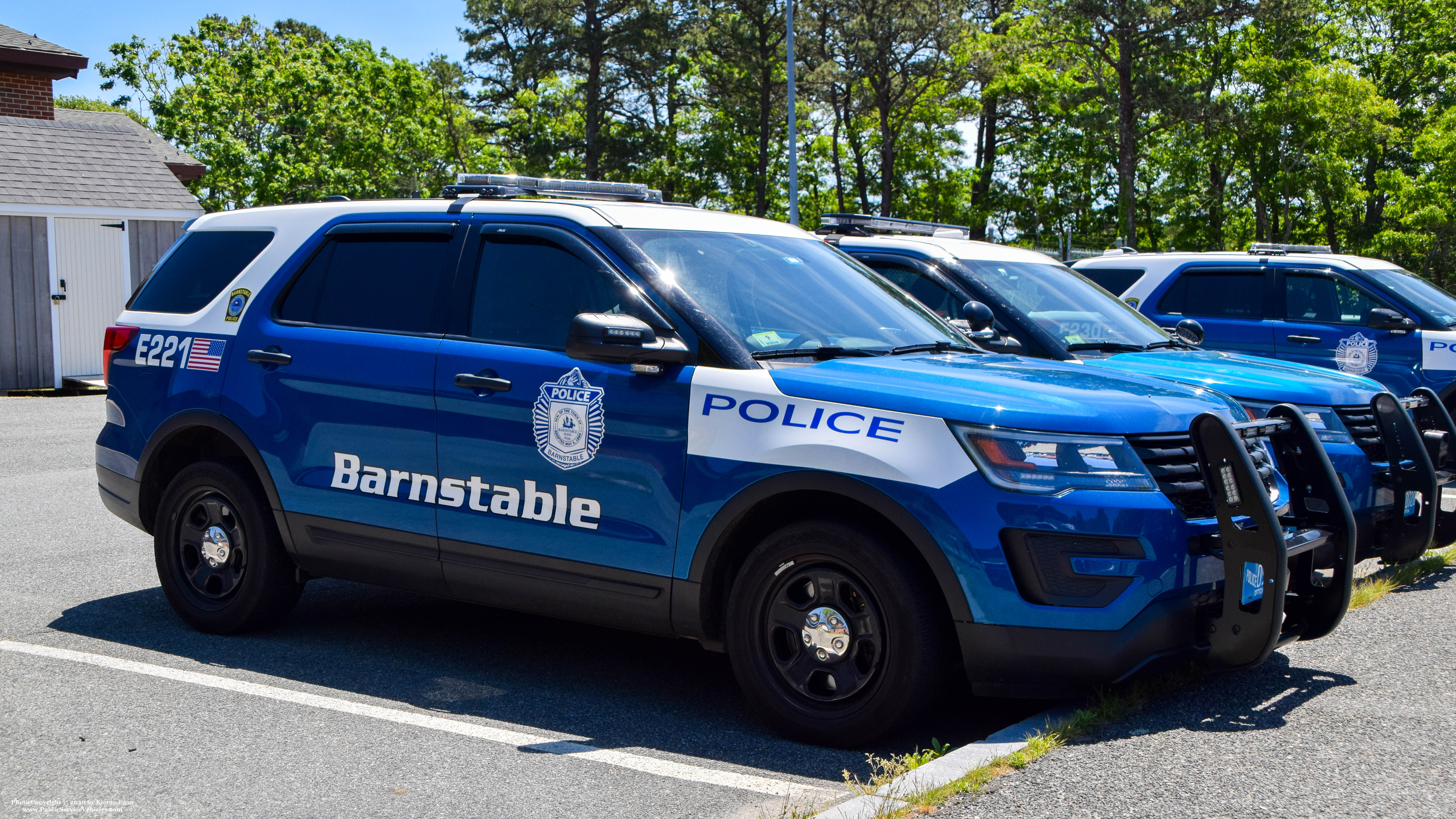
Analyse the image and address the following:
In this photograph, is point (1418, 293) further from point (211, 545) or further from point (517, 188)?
point (211, 545)

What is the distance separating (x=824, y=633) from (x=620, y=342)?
3.96ft

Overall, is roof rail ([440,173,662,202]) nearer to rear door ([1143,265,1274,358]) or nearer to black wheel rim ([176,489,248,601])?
black wheel rim ([176,489,248,601])

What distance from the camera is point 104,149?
22828 mm

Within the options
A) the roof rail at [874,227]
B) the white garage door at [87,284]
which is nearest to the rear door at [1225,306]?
the roof rail at [874,227]

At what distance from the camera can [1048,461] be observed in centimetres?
408

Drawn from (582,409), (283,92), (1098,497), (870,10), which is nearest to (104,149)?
(283,92)

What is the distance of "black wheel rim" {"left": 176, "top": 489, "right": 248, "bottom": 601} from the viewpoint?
19.4ft

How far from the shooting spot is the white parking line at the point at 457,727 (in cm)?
411

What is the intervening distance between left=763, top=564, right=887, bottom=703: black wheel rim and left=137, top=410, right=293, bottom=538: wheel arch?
246 centimetres

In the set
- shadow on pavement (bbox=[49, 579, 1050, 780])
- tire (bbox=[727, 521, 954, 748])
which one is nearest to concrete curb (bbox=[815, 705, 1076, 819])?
tire (bbox=[727, 521, 954, 748])

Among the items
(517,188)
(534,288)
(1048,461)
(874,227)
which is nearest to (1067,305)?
(874,227)

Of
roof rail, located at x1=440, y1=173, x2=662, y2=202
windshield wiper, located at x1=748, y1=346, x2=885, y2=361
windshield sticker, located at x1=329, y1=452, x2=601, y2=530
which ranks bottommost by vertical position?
windshield sticker, located at x1=329, y1=452, x2=601, y2=530

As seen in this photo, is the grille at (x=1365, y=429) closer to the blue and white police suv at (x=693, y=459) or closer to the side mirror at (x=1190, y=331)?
the blue and white police suv at (x=693, y=459)

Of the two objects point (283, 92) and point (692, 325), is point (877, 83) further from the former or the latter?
point (692, 325)
